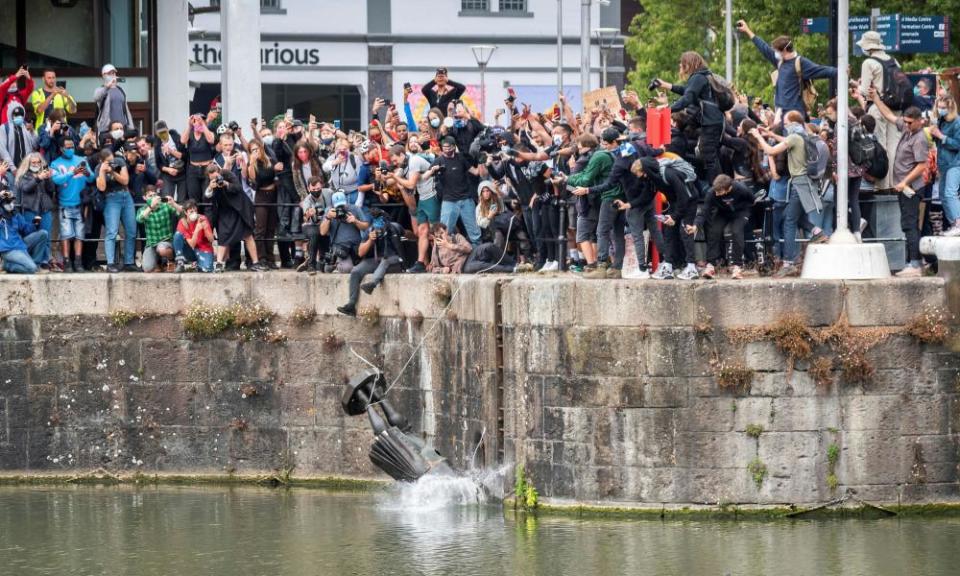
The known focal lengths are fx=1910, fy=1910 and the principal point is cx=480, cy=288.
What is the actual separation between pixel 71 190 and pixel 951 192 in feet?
36.9

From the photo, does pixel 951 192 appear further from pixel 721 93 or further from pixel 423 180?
pixel 423 180

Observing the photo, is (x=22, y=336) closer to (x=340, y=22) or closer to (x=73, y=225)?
(x=73, y=225)

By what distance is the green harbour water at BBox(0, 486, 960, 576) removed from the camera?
18.3 meters

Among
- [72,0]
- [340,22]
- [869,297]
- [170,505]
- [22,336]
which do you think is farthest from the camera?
[340,22]

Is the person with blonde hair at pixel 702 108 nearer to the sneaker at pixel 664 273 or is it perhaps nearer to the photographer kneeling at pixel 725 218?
the photographer kneeling at pixel 725 218

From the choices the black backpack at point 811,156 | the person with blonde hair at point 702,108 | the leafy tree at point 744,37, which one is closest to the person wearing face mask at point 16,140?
the person with blonde hair at point 702,108

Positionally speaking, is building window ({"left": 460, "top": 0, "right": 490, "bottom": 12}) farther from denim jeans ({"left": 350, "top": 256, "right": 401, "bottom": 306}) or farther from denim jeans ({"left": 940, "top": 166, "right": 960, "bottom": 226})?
denim jeans ({"left": 940, "top": 166, "right": 960, "bottom": 226})

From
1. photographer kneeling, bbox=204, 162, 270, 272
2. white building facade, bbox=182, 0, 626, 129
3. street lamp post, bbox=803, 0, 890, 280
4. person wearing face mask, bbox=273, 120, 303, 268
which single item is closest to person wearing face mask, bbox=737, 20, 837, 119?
street lamp post, bbox=803, 0, 890, 280

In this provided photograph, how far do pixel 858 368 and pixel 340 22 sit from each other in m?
41.6

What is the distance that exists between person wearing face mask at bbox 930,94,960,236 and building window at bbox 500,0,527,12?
3983cm

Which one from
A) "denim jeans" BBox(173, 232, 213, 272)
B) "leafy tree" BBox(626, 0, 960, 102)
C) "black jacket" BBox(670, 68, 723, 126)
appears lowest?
"denim jeans" BBox(173, 232, 213, 272)

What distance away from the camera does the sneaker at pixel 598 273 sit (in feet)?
68.2

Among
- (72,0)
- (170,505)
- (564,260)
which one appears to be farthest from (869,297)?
(72,0)

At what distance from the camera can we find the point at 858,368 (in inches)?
768
